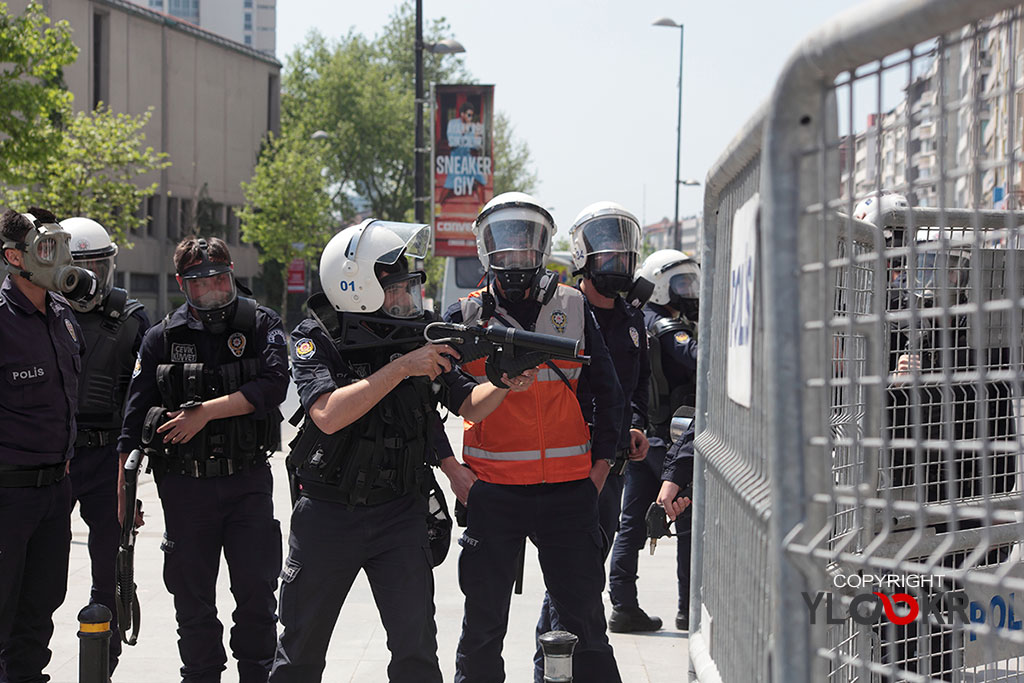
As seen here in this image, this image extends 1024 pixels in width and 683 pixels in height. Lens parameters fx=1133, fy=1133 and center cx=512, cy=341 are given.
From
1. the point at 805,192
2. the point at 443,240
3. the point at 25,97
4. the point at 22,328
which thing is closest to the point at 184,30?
the point at 443,240

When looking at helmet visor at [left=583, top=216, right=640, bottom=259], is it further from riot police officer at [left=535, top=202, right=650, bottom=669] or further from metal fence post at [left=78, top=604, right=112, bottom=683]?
metal fence post at [left=78, top=604, right=112, bottom=683]

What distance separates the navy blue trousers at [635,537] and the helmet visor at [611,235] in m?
1.37

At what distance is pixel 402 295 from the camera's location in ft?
13.4

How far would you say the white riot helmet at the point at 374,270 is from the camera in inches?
156

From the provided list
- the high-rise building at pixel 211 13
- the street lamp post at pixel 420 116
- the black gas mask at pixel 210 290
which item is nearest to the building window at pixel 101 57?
the street lamp post at pixel 420 116

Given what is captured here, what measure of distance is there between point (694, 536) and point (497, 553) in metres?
1.57

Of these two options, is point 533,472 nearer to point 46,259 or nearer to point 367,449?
point 367,449

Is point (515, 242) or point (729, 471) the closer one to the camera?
point (729, 471)

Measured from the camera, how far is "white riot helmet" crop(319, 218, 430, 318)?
396cm

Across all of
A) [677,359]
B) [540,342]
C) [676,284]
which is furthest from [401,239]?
[676,284]

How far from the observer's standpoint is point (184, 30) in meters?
46.6

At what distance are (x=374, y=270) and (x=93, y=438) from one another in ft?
6.57

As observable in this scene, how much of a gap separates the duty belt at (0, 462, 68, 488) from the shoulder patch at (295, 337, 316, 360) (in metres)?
1.36

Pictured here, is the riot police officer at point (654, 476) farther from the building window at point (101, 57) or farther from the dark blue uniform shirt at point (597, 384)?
the building window at point (101, 57)
